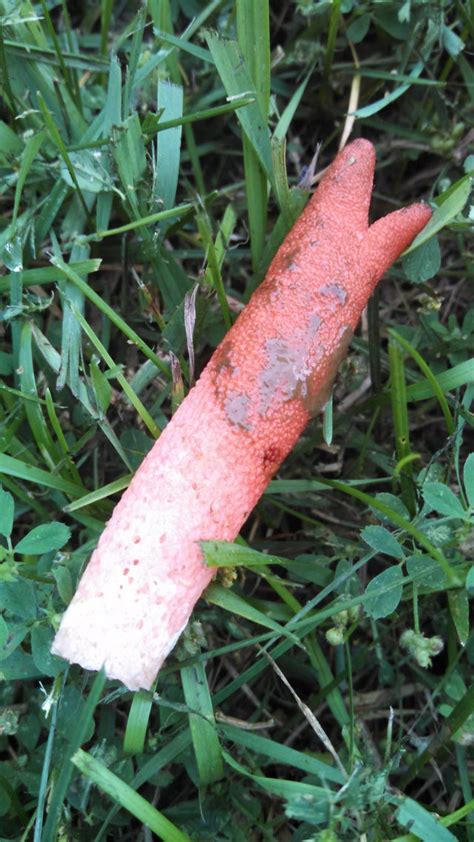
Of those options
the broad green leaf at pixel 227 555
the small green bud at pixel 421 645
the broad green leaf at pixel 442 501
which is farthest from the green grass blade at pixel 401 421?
the broad green leaf at pixel 227 555

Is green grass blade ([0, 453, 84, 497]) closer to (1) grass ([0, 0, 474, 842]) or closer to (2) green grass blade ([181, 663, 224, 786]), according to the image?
(1) grass ([0, 0, 474, 842])

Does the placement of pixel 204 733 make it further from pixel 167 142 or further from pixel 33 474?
pixel 167 142

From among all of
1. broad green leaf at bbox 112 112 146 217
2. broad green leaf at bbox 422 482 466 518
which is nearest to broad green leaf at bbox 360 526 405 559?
broad green leaf at bbox 422 482 466 518

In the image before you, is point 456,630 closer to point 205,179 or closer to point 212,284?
point 212,284

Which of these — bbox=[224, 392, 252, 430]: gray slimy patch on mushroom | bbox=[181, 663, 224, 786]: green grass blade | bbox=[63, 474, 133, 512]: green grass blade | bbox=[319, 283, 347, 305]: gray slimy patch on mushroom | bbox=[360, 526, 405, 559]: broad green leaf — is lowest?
bbox=[181, 663, 224, 786]: green grass blade

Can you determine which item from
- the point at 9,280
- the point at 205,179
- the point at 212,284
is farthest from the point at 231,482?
the point at 205,179

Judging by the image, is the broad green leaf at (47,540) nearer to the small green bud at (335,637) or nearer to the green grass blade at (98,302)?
the green grass blade at (98,302)

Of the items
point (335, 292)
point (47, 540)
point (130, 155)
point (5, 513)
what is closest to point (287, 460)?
→ point (335, 292)
